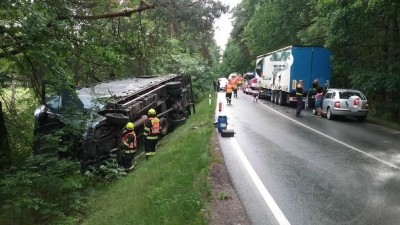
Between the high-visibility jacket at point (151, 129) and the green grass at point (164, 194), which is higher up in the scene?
the high-visibility jacket at point (151, 129)

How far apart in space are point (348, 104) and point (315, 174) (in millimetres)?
11178

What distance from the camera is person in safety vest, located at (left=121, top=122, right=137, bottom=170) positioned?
1151 cm

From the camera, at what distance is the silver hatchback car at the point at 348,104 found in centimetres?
1902

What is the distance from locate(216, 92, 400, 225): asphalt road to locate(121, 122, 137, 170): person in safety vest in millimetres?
2498

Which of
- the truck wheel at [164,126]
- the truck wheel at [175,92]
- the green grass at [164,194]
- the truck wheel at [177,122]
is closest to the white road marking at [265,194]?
the green grass at [164,194]

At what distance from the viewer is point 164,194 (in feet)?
23.3

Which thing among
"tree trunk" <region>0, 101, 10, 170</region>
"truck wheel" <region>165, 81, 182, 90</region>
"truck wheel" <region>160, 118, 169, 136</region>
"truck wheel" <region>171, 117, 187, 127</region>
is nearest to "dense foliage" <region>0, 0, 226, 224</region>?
"tree trunk" <region>0, 101, 10, 170</region>

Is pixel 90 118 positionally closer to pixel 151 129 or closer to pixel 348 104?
pixel 151 129

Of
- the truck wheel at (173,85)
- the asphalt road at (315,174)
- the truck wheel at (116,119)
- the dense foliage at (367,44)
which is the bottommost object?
the asphalt road at (315,174)

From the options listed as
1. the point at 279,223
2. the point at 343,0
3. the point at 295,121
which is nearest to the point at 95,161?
the point at 279,223

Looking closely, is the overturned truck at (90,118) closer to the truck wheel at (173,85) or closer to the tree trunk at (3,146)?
the tree trunk at (3,146)

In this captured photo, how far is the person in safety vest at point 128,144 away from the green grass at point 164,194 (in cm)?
53

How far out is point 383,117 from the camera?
2084cm

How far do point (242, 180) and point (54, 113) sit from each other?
5.52 meters
